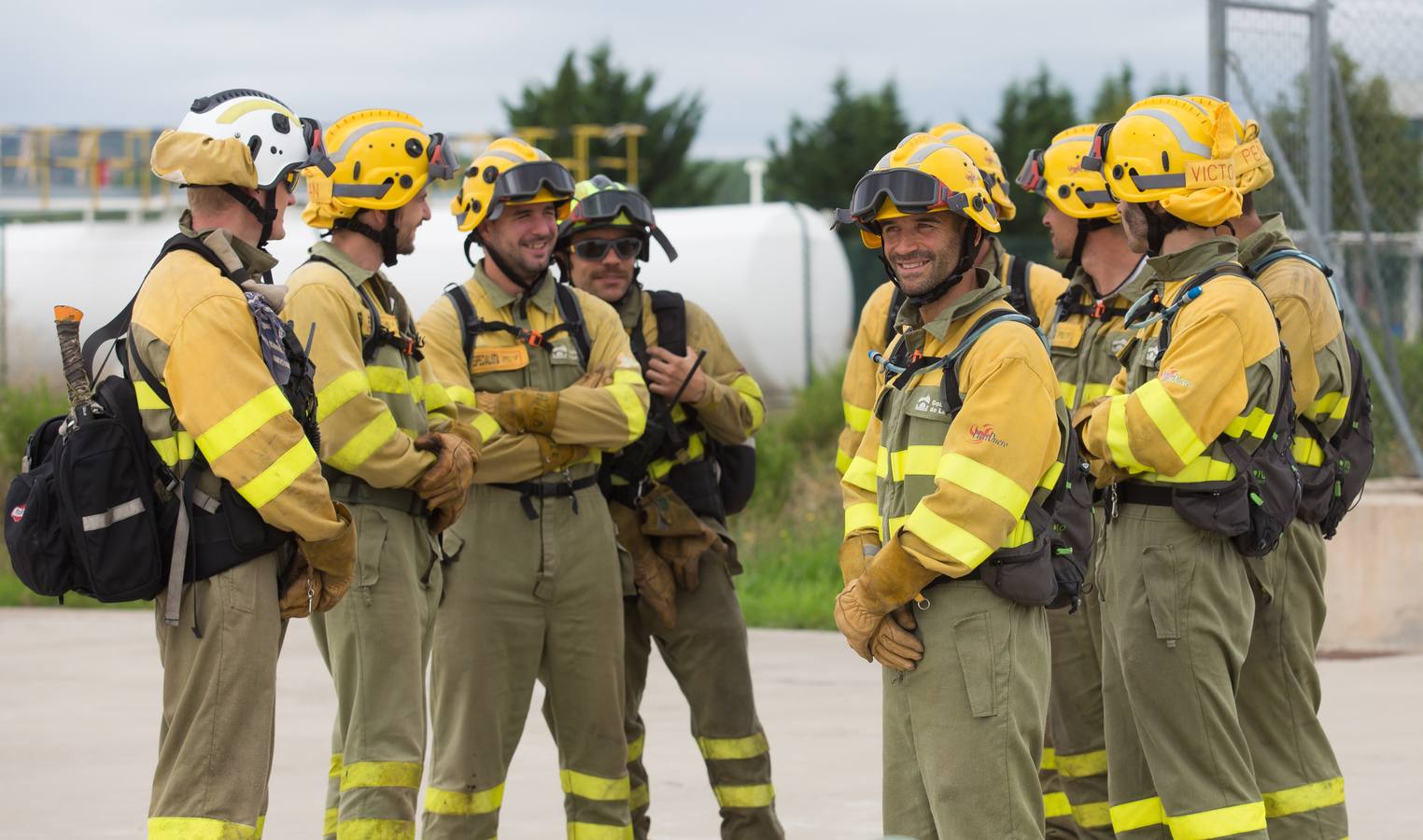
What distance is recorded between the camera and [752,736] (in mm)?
5945

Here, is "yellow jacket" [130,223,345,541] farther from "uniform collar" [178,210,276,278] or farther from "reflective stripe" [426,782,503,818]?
"reflective stripe" [426,782,503,818]

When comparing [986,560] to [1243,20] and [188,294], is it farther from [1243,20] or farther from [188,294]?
[1243,20]

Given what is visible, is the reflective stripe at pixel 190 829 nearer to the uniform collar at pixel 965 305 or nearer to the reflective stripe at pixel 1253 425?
the uniform collar at pixel 965 305

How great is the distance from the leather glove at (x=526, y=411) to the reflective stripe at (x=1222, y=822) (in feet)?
7.38

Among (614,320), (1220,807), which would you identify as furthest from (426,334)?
Answer: (1220,807)

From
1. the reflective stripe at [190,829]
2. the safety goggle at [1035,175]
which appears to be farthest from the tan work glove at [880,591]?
the safety goggle at [1035,175]

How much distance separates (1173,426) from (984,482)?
0.85 metres

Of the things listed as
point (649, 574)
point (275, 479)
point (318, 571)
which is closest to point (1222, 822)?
point (649, 574)

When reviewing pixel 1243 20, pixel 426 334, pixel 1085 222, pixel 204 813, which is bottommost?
pixel 204 813

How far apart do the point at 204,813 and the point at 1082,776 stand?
2.90 m

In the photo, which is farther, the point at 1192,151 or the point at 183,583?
the point at 1192,151

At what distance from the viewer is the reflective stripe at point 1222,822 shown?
461 cm

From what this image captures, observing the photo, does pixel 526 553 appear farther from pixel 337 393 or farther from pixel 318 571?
pixel 318 571

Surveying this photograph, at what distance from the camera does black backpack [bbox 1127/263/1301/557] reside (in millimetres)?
4625
